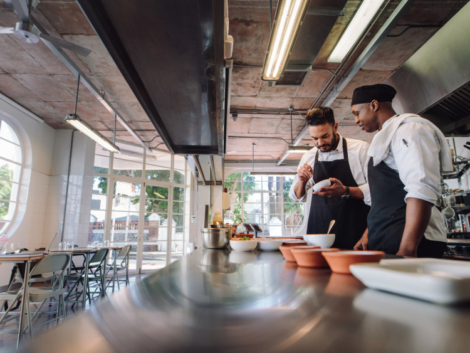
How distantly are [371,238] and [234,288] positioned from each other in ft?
3.64

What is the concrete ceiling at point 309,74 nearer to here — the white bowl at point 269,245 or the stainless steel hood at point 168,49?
the stainless steel hood at point 168,49

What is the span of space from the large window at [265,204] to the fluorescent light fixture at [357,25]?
7742mm

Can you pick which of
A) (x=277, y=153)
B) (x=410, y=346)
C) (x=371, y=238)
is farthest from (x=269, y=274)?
(x=277, y=153)

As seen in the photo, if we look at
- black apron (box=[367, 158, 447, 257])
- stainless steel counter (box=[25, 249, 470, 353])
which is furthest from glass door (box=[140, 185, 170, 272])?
A: stainless steel counter (box=[25, 249, 470, 353])

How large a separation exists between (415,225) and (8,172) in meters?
6.61

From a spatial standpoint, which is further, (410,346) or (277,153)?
(277,153)

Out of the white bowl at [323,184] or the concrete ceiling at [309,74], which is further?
the concrete ceiling at [309,74]

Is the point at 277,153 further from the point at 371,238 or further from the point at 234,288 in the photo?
the point at 234,288

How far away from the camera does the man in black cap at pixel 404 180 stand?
104cm

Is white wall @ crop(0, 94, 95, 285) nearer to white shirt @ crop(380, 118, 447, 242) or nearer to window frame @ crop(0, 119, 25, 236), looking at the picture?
window frame @ crop(0, 119, 25, 236)

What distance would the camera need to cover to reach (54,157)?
6602 millimetres

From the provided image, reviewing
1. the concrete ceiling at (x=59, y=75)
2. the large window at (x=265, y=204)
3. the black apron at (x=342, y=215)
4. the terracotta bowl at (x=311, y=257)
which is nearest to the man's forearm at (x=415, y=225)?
the terracotta bowl at (x=311, y=257)

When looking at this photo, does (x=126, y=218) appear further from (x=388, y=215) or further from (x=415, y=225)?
(x=415, y=225)

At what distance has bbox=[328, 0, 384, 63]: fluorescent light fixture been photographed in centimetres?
209
